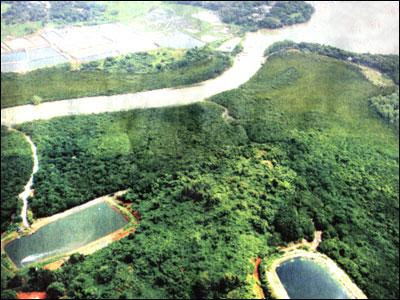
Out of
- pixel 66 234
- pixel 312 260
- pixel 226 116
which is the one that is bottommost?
pixel 66 234

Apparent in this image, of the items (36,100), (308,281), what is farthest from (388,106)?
(36,100)

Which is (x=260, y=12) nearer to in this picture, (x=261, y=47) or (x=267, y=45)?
(x=267, y=45)

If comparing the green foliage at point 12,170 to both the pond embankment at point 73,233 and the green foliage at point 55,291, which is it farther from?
the green foliage at point 55,291

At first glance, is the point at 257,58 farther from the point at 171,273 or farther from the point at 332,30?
the point at 171,273

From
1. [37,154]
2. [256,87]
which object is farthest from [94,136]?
[256,87]

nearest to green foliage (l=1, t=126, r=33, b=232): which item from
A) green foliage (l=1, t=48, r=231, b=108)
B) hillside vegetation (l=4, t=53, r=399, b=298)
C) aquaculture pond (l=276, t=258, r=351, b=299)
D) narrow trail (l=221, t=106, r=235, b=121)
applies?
hillside vegetation (l=4, t=53, r=399, b=298)

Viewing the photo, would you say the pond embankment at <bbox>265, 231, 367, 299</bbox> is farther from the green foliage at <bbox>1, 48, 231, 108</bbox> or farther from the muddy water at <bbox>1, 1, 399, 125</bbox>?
the green foliage at <bbox>1, 48, 231, 108</bbox>

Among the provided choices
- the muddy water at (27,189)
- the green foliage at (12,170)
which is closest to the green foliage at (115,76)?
the green foliage at (12,170)
